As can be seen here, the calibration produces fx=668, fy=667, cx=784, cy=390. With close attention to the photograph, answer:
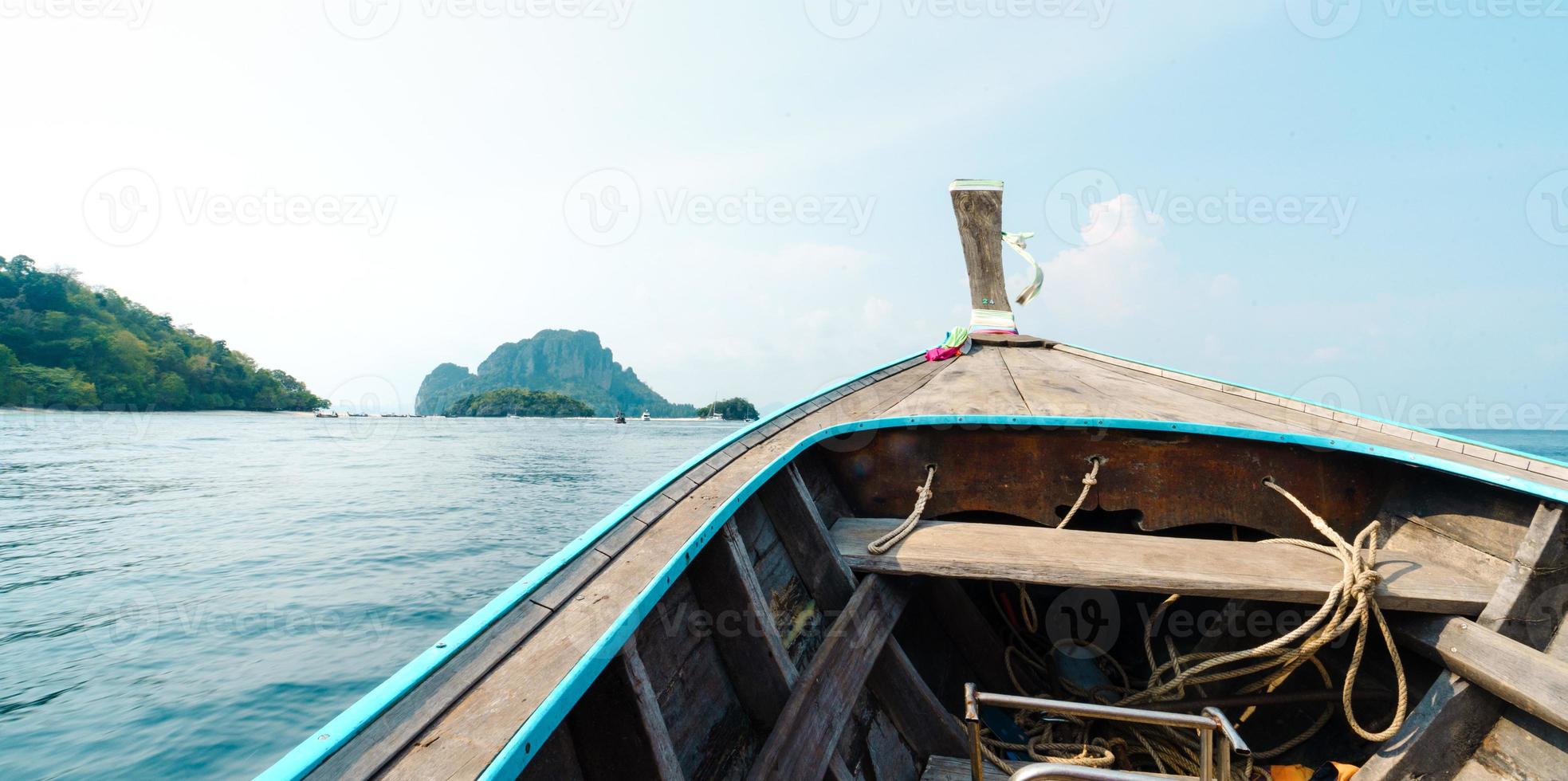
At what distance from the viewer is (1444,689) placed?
2.28 metres

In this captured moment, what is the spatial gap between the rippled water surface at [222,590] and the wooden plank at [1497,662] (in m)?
6.21

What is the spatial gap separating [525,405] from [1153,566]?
351 ft

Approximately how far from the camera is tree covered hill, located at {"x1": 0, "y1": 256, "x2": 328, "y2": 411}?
51156 mm

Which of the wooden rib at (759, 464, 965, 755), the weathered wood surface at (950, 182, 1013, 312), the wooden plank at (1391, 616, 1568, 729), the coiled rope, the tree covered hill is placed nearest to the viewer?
the wooden plank at (1391, 616, 1568, 729)

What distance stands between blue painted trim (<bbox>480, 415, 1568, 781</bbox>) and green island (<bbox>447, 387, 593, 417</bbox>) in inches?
4056

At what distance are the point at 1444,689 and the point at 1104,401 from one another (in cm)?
175

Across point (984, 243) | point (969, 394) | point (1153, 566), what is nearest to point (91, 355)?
point (984, 243)

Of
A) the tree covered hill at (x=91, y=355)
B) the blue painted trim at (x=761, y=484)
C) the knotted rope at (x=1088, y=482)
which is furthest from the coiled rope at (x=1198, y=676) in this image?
the tree covered hill at (x=91, y=355)

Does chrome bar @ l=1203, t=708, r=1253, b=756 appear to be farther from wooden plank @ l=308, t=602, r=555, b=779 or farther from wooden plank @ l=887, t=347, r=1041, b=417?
wooden plank @ l=887, t=347, r=1041, b=417

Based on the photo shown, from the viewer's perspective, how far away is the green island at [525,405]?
10100 cm

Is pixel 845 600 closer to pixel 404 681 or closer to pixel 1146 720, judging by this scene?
pixel 1146 720

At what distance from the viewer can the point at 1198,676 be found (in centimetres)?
286

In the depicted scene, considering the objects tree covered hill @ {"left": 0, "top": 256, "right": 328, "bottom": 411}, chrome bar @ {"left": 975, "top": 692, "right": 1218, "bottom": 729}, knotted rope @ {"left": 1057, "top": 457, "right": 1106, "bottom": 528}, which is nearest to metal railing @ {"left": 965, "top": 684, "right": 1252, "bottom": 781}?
chrome bar @ {"left": 975, "top": 692, "right": 1218, "bottom": 729}

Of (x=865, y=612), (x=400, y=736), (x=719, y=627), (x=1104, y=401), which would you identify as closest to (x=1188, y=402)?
(x=1104, y=401)
